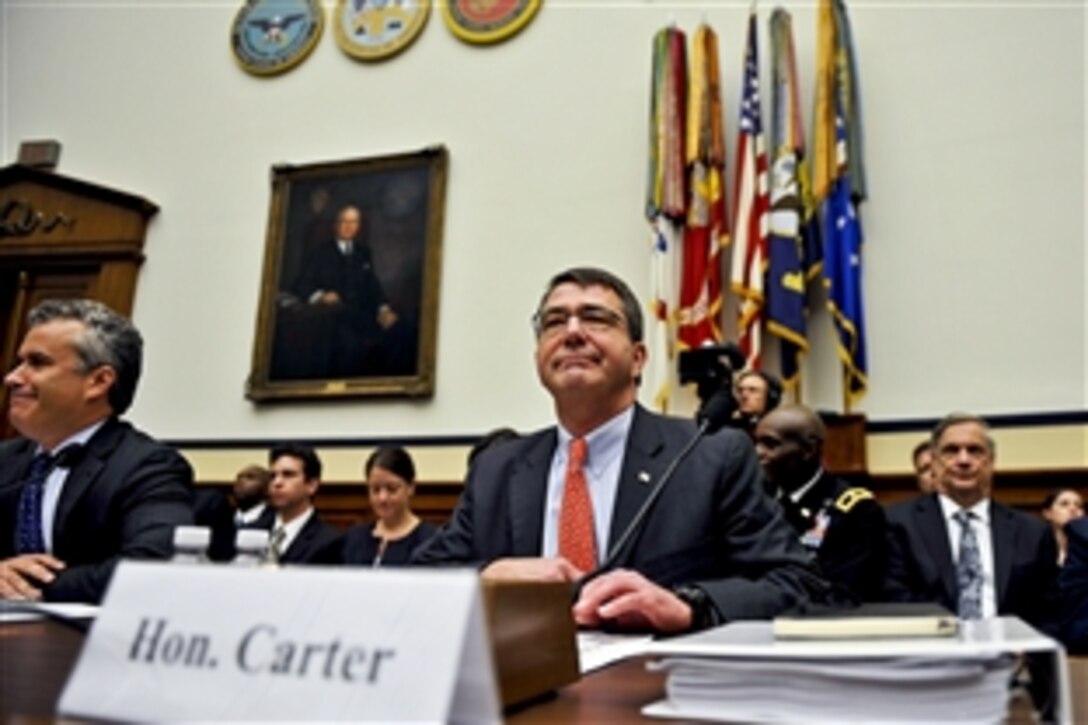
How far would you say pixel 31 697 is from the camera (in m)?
0.68

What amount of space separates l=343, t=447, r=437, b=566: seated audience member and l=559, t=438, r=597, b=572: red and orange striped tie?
7.96 feet

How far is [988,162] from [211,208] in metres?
4.93

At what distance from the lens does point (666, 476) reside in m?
1.49

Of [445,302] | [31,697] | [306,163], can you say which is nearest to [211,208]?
[306,163]

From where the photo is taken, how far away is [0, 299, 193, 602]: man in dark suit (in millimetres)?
1889

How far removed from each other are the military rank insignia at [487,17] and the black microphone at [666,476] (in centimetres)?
490

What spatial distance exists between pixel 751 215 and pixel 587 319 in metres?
3.45

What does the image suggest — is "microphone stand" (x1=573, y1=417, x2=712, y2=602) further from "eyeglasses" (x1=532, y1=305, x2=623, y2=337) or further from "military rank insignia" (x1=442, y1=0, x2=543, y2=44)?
"military rank insignia" (x1=442, y1=0, x2=543, y2=44)

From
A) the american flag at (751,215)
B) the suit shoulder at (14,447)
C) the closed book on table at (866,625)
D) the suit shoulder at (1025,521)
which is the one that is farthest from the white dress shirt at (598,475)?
the american flag at (751,215)

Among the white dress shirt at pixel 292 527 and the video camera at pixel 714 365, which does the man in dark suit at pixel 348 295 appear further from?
the video camera at pixel 714 365

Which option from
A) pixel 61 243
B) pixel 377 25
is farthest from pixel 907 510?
pixel 61 243

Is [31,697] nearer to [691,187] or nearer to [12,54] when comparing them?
[691,187]

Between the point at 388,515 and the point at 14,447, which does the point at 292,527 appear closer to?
the point at 388,515

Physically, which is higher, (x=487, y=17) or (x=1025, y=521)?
(x=487, y=17)
